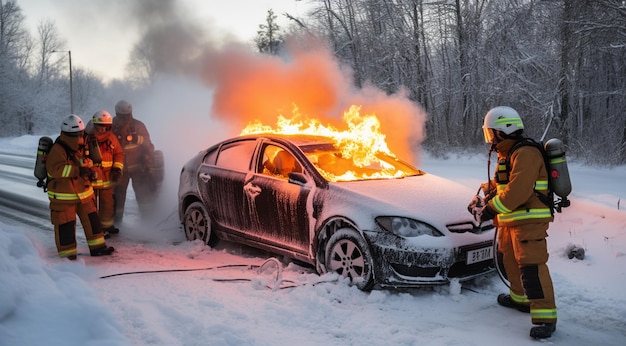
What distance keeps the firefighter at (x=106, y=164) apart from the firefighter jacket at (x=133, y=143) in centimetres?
81

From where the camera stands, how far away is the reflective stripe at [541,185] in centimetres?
403

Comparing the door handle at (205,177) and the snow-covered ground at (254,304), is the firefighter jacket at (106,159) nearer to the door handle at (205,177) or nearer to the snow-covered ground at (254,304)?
the snow-covered ground at (254,304)

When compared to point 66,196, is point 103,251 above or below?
below

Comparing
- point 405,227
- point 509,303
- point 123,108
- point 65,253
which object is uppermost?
point 123,108

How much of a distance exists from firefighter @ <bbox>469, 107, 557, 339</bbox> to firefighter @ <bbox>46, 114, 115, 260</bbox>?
4602 millimetres

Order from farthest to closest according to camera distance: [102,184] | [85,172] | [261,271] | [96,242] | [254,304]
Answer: [102,184] → [96,242] → [85,172] → [261,271] → [254,304]

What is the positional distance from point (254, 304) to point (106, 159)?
394 centimetres

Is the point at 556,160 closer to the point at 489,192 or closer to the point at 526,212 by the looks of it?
the point at 526,212

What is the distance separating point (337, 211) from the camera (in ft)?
16.2

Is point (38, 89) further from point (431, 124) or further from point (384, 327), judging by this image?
point (384, 327)

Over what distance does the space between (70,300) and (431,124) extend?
25.6 metres

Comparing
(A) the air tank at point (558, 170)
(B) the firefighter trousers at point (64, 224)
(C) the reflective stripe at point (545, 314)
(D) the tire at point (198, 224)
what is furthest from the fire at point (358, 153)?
(B) the firefighter trousers at point (64, 224)

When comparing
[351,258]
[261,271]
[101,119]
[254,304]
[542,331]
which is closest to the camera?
[542,331]

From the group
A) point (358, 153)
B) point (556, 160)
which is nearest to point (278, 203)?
point (358, 153)
